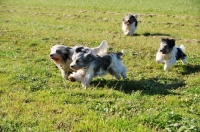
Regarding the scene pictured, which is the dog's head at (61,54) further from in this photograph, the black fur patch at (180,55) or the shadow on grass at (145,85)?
the black fur patch at (180,55)

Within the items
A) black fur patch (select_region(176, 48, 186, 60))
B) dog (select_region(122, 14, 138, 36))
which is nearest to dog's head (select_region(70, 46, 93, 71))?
black fur patch (select_region(176, 48, 186, 60))

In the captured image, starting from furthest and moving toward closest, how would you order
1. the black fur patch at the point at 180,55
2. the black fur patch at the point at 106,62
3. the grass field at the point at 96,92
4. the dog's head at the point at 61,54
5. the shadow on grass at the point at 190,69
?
the black fur patch at the point at 180,55, the shadow on grass at the point at 190,69, the dog's head at the point at 61,54, the black fur patch at the point at 106,62, the grass field at the point at 96,92

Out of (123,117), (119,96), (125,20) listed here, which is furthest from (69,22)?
(123,117)

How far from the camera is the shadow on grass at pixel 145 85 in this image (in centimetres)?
919

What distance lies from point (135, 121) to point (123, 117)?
0.29m

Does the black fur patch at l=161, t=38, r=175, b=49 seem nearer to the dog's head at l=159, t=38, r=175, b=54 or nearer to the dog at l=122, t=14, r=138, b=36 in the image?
the dog's head at l=159, t=38, r=175, b=54

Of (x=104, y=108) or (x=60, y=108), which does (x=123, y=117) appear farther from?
(x=60, y=108)

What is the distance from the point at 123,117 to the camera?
672cm

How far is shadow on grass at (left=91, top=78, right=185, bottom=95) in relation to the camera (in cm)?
919

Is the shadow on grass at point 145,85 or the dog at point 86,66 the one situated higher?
the dog at point 86,66

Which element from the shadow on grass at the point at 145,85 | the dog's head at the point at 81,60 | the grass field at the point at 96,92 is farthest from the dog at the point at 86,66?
the shadow on grass at the point at 145,85

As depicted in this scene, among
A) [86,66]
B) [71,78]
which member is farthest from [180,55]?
[71,78]

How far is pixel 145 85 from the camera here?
966 cm

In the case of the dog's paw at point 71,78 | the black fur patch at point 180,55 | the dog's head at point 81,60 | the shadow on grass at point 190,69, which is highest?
the dog's head at point 81,60
